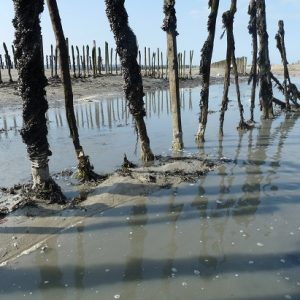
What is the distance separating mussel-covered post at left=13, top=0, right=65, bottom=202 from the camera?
19.9 ft

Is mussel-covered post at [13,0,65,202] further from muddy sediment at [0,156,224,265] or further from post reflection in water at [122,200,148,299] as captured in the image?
post reflection in water at [122,200,148,299]

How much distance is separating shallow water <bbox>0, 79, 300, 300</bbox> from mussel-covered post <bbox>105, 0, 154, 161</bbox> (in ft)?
5.30

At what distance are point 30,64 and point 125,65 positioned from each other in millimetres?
2386

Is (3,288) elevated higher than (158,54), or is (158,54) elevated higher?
(158,54)

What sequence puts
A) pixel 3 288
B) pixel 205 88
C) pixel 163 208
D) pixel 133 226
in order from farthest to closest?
pixel 205 88 → pixel 163 208 → pixel 133 226 → pixel 3 288

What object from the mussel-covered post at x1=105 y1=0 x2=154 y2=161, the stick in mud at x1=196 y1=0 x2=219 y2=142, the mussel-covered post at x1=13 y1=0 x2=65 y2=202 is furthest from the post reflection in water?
the stick in mud at x1=196 y1=0 x2=219 y2=142

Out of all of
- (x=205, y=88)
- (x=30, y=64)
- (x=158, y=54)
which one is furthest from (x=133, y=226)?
(x=158, y=54)

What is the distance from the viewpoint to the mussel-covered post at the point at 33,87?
19.9 feet

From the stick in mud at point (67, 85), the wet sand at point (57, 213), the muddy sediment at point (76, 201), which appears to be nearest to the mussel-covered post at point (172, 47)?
the muddy sediment at point (76, 201)

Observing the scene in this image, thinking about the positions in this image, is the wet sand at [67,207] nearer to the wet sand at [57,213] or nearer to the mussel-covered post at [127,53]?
the wet sand at [57,213]

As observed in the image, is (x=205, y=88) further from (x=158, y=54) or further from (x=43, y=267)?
(x=158, y=54)

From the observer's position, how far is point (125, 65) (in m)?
8.12

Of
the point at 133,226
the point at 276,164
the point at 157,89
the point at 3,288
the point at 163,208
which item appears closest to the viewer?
the point at 3,288

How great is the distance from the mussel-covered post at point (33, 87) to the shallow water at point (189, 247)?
1.14 metres
